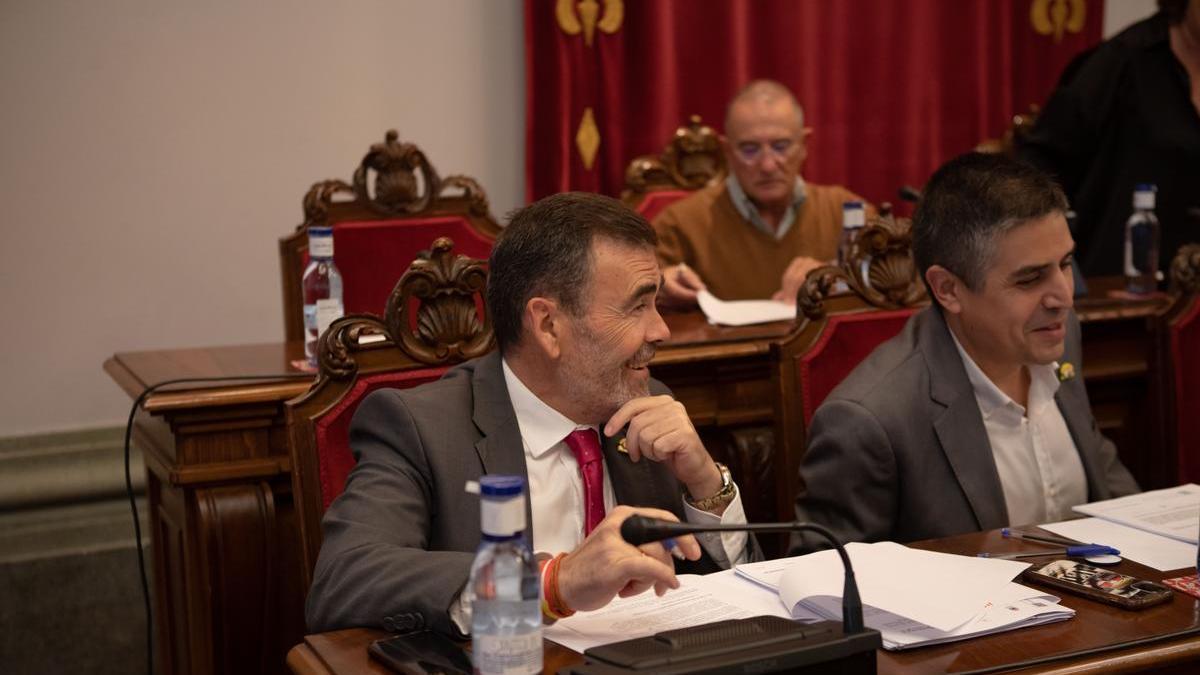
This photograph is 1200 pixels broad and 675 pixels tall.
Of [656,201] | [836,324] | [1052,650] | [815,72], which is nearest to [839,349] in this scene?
[836,324]

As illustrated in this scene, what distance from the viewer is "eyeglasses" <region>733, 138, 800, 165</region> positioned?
4.52 meters

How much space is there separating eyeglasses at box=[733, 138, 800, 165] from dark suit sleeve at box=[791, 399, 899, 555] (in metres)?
2.22

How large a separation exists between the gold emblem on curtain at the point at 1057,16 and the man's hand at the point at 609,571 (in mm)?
4589

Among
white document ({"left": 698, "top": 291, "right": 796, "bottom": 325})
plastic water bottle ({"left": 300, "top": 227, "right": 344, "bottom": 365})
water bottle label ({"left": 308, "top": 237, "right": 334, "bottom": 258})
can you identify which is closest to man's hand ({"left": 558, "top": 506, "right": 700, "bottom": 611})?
plastic water bottle ({"left": 300, "top": 227, "right": 344, "bottom": 365})

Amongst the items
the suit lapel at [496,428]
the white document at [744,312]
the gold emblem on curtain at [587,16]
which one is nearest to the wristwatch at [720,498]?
the suit lapel at [496,428]

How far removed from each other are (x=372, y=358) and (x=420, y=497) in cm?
39

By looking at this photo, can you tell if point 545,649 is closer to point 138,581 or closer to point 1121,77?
point 138,581

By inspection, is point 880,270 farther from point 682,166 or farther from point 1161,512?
point 682,166

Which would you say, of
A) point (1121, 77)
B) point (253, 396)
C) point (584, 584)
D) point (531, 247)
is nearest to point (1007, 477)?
point (531, 247)

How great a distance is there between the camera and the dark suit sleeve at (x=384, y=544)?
179 centimetres

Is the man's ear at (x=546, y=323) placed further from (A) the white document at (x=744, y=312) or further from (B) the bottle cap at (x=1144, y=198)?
(B) the bottle cap at (x=1144, y=198)

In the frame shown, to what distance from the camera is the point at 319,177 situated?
4586 millimetres

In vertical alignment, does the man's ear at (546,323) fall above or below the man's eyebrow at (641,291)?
below

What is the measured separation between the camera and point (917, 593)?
1.81m
